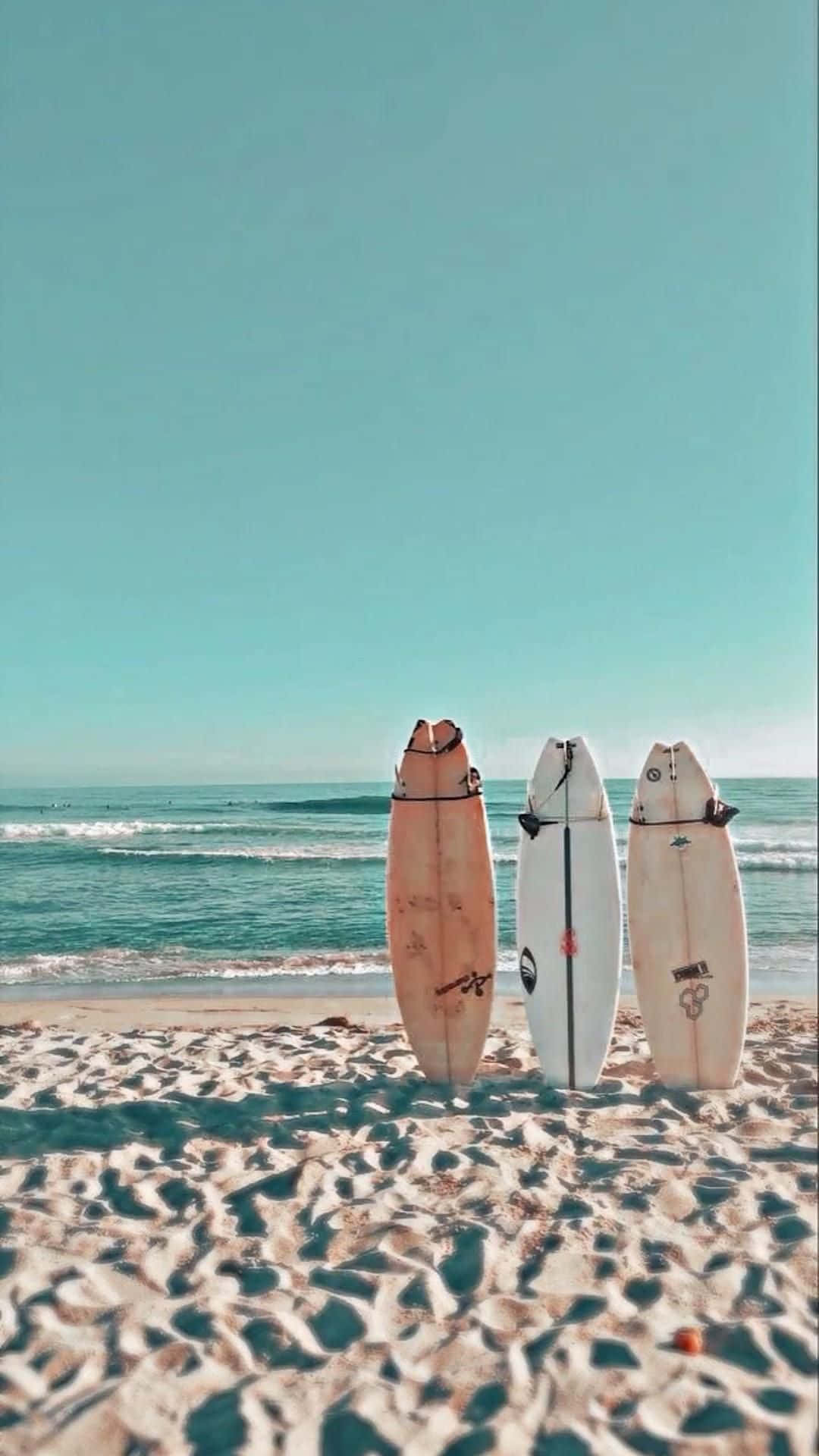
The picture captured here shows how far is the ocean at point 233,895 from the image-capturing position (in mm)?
6066

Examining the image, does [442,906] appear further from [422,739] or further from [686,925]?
[686,925]

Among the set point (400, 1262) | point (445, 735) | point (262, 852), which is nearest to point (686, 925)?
point (445, 735)

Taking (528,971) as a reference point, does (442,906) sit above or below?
above

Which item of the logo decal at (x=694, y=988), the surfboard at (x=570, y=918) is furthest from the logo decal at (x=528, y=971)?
the logo decal at (x=694, y=988)

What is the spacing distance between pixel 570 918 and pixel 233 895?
6.75 meters

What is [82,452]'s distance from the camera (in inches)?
138

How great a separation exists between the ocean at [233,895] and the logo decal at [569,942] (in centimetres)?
195

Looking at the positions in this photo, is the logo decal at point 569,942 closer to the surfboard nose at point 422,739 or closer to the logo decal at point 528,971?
the logo decal at point 528,971

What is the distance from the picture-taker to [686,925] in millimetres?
3305

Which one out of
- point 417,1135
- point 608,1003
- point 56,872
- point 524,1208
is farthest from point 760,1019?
point 56,872

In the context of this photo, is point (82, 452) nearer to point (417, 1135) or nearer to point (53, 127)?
point (53, 127)

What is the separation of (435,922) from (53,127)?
2.64 metres

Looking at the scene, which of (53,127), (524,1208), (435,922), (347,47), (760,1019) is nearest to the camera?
(347,47)

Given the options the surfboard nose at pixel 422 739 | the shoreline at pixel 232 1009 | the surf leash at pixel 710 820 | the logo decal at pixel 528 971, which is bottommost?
the shoreline at pixel 232 1009
